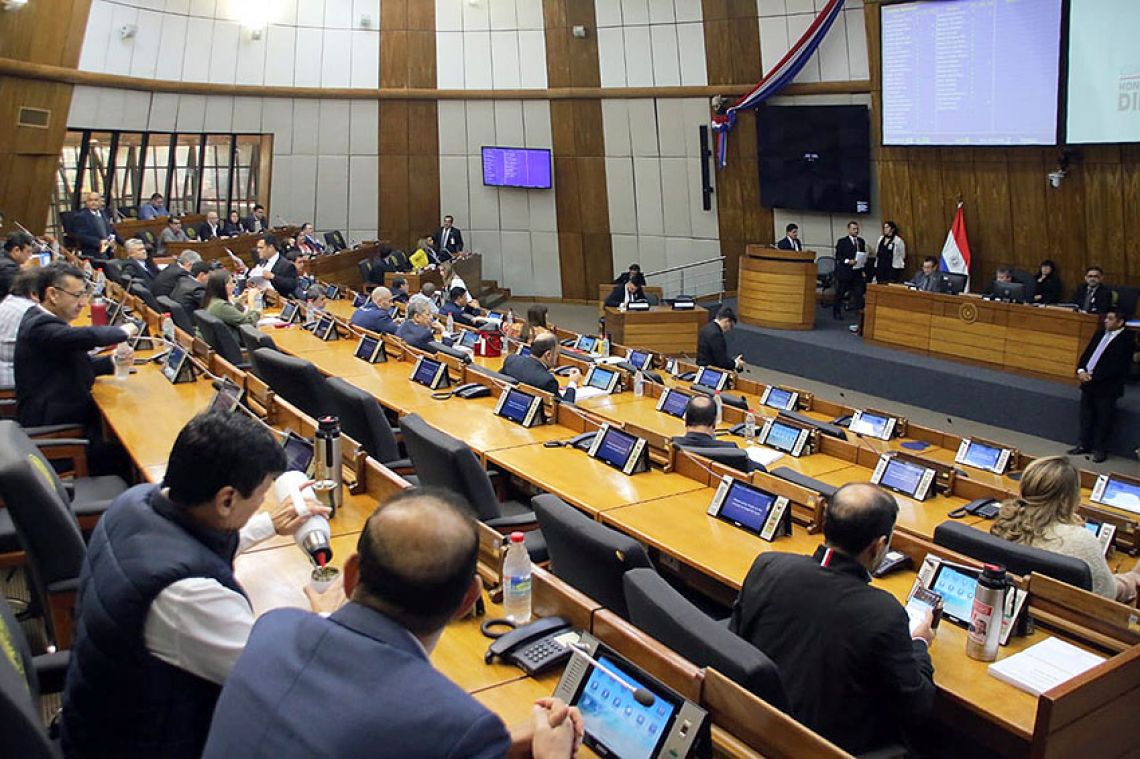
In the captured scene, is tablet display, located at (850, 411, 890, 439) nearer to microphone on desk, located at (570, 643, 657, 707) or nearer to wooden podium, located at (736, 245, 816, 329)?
microphone on desk, located at (570, 643, 657, 707)

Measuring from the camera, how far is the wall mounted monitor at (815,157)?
482 inches

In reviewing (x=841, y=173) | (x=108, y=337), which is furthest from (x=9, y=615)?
(x=841, y=173)

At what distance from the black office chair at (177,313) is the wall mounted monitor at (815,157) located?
8.25 m

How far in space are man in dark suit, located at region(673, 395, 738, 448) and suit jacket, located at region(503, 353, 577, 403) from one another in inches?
52.2

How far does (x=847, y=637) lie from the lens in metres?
2.41

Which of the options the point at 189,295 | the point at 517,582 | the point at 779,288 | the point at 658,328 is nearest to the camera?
the point at 517,582

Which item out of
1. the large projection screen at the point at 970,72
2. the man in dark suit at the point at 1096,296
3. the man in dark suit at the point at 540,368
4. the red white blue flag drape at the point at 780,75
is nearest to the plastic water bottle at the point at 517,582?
the man in dark suit at the point at 540,368

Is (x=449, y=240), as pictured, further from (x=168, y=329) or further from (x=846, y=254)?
(x=168, y=329)

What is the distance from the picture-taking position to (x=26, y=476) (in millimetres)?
2631

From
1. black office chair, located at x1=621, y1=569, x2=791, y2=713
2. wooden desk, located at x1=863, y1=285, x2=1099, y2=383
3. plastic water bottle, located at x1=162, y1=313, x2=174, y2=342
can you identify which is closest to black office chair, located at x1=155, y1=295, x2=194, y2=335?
plastic water bottle, located at x1=162, y1=313, x2=174, y2=342

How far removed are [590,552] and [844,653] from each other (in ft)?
2.80

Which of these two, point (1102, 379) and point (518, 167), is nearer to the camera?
point (1102, 379)

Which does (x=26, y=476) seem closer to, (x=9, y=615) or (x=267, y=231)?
(x=9, y=615)

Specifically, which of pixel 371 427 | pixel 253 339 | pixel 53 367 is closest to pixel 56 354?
pixel 53 367
